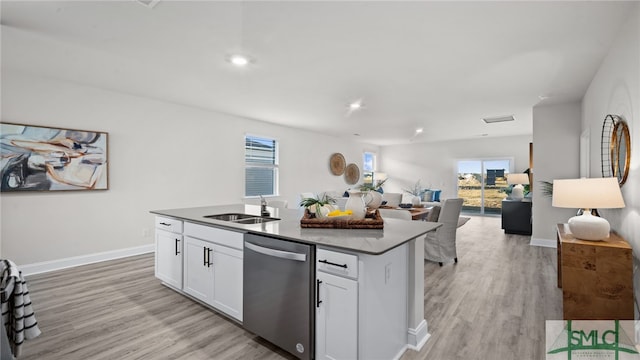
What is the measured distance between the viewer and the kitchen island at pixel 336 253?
5.29 feet

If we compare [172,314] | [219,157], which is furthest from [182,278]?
[219,157]

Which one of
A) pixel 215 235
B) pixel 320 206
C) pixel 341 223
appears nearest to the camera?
pixel 341 223

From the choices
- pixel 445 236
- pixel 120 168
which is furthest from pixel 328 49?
pixel 120 168

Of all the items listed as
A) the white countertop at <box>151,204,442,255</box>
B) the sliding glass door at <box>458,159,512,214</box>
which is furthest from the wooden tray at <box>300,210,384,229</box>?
the sliding glass door at <box>458,159,512,214</box>

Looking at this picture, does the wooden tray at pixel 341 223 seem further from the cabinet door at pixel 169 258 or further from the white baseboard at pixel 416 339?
the cabinet door at pixel 169 258

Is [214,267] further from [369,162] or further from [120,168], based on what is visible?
[369,162]

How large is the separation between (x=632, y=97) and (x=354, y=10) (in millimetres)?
2238

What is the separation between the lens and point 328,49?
283cm

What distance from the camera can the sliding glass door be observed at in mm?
8961

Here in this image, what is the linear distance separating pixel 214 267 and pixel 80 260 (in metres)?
2.77

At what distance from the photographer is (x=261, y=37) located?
260 cm

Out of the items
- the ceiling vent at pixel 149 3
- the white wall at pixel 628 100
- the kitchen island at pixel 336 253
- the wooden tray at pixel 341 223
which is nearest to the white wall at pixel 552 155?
the white wall at pixel 628 100

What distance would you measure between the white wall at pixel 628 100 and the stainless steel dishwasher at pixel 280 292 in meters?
2.45

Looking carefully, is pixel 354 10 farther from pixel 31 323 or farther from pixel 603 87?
pixel 603 87
